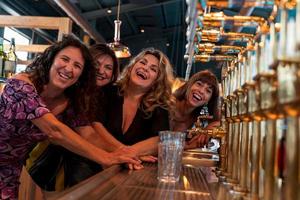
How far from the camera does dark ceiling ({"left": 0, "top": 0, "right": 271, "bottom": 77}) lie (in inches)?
229

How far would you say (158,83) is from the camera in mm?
1865

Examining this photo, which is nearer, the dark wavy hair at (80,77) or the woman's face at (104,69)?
the dark wavy hair at (80,77)

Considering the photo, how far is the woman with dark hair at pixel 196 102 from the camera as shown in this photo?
2025mm

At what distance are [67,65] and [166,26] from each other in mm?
7834

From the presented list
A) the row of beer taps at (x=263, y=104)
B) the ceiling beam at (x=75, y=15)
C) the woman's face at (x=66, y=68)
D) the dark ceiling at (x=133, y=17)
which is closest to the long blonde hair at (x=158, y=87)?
the woman's face at (x=66, y=68)

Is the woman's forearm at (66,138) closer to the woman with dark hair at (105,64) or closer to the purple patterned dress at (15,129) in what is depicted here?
the purple patterned dress at (15,129)

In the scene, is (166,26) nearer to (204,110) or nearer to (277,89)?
(204,110)

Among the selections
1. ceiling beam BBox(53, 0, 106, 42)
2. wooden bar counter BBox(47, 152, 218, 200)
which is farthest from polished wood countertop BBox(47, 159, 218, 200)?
ceiling beam BBox(53, 0, 106, 42)

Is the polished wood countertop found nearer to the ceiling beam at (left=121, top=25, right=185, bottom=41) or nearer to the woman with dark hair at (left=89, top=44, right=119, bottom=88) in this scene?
the woman with dark hair at (left=89, top=44, right=119, bottom=88)

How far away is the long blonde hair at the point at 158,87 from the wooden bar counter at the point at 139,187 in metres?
0.61

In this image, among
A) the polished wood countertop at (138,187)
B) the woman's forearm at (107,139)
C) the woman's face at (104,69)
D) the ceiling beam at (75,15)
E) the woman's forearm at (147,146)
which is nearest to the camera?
the polished wood countertop at (138,187)

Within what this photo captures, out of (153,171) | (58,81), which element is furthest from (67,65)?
(153,171)

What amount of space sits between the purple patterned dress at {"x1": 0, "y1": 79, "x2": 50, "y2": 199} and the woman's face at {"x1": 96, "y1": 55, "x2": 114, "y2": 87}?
537 mm

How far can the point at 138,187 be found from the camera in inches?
36.0
